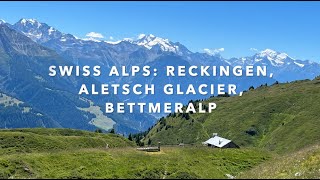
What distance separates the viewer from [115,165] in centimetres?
6550

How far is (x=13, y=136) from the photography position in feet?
452

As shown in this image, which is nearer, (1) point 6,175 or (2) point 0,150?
(1) point 6,175

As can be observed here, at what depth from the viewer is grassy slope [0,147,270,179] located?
60.1m

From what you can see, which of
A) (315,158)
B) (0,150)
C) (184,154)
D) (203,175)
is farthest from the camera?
(0,150)

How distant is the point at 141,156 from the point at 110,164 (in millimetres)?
7721

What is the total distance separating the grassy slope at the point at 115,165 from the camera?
6012 centimetres

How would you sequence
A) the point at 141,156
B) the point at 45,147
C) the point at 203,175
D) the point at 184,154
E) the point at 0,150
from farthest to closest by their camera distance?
the point at 45,147 → the point at 0,150 → the point at 184,154 → the point at 141,156 → the point at 203,175

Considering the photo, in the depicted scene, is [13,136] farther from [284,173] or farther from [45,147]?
[284,173]

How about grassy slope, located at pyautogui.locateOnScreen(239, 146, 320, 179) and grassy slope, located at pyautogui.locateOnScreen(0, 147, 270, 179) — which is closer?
grassy slope, located at pyautogui.locateOnScreen(239, 146, 320, 179)

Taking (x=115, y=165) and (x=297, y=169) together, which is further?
(x=115, y=165)

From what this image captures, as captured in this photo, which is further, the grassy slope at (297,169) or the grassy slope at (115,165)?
the grassy slope at (115,165)

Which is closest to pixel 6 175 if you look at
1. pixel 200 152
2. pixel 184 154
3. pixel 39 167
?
pixel 39 167

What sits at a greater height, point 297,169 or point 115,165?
point 297,169

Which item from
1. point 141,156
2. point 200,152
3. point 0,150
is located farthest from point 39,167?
point 0,150
